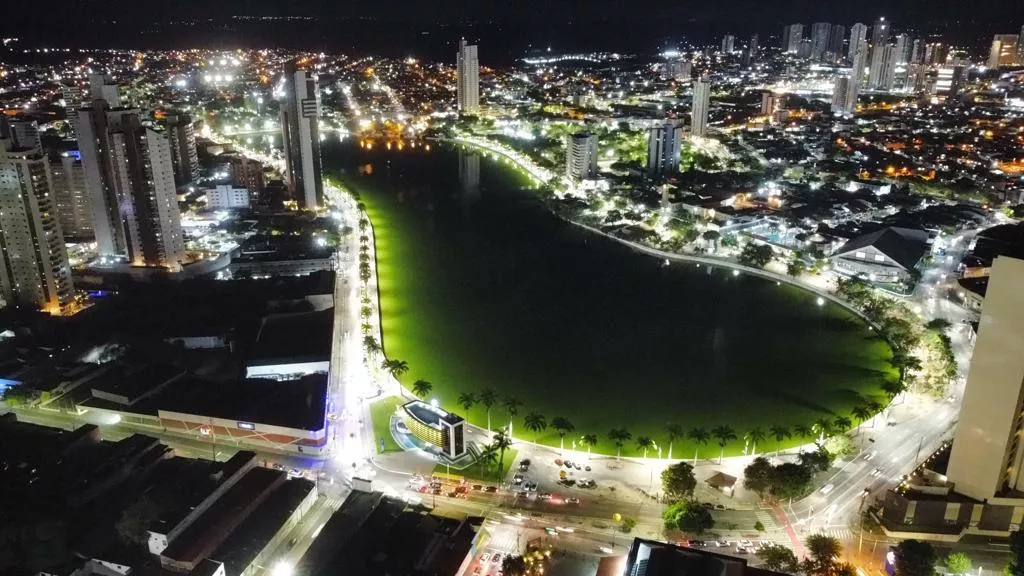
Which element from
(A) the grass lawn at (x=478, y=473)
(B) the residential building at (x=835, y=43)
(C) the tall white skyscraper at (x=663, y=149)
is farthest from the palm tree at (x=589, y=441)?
(B) the residential building at (x=835, y=43)

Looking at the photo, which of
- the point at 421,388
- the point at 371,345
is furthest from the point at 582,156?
the point at 421,388

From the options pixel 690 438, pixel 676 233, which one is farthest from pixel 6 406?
pixel 676 233

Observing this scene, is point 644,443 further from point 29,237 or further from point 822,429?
point 29,237

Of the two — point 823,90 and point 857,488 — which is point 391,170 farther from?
point 823,90

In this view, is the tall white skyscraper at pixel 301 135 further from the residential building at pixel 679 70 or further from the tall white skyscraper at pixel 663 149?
the residential building at pixel 679 70

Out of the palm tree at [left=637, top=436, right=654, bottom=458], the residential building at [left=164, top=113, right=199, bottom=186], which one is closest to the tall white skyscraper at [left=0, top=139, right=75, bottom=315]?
the residential building at [left=164, top=113, right=199, bottom=186]
